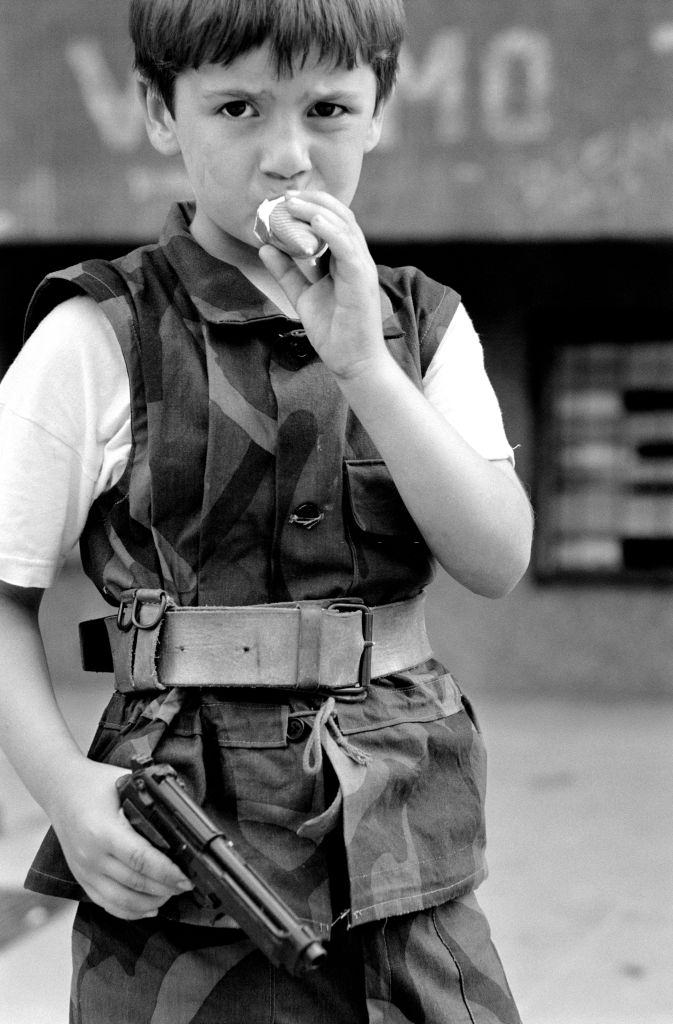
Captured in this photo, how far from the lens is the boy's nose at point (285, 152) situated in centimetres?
129

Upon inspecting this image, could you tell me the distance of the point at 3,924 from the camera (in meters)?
3.63

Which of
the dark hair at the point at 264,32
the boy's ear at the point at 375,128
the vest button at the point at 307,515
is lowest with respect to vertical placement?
the vest button at the point at 307,515

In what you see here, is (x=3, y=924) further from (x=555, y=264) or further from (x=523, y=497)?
(x=555, y=264)

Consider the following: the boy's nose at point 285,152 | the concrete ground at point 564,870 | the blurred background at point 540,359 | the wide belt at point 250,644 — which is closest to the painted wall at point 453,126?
the blurred background at point 540,359

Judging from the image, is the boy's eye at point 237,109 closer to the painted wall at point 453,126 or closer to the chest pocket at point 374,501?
the chest pocket at point 374,501

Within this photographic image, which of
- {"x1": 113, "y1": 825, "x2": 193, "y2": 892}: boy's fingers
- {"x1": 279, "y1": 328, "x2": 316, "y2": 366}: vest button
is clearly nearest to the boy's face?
{"x1": 279, "y1": 328, "x2": 316, "y2": 366}: vest button

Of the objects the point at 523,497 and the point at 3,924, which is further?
the point at 3,924

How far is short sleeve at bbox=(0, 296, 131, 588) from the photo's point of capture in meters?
1.38

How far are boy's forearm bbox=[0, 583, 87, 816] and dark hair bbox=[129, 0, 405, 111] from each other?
585 mm

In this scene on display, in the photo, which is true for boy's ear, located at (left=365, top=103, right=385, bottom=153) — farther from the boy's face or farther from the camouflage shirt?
the camouflage shirt

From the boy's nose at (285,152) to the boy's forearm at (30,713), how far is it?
0.53 metres

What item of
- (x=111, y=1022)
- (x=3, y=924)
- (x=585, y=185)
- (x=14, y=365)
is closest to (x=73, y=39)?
(x=585, y=185)

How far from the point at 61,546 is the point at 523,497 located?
507mm

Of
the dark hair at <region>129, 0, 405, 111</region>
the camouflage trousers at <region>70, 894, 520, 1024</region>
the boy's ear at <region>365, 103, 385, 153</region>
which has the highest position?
the dark hair at <region>129, 0, 405, 111</region>
